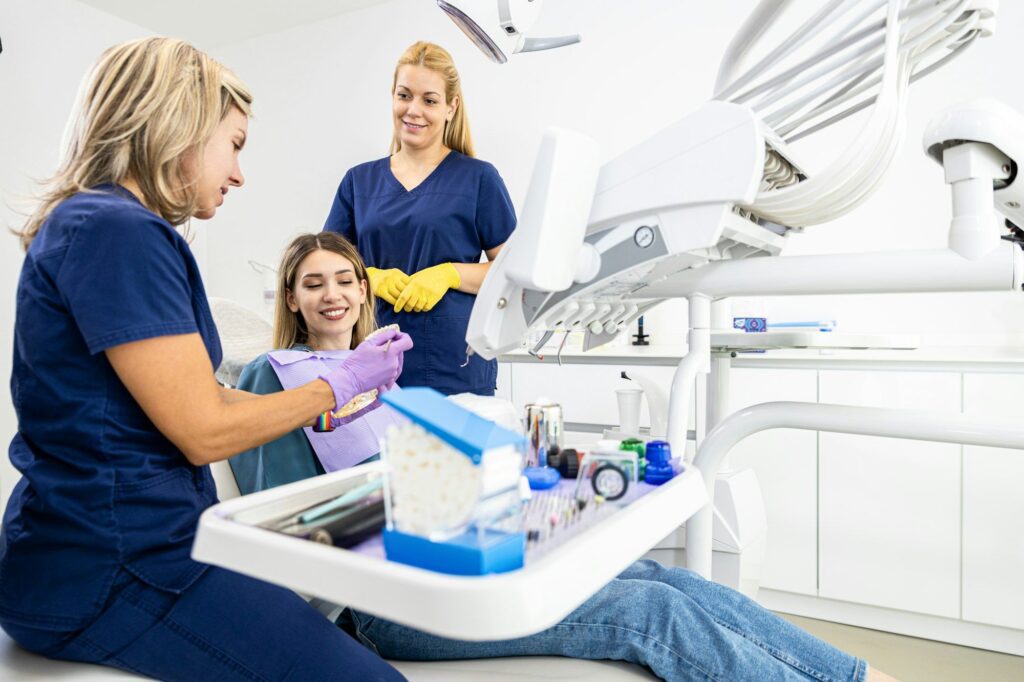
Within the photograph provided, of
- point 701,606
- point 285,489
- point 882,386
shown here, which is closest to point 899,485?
point 882,386

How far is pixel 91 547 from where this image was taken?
0.76 meters

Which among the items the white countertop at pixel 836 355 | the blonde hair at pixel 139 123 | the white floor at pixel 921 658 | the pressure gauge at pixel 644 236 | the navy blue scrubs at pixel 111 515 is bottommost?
the white floor at pixel 921 658

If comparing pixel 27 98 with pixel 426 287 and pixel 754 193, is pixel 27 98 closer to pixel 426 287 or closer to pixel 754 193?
pixel 426 287

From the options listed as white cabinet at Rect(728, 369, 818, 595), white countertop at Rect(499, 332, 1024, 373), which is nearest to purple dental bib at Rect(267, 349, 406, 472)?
white countertop at Rect(499, 332, 1024, 373)

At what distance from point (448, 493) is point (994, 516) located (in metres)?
2.06

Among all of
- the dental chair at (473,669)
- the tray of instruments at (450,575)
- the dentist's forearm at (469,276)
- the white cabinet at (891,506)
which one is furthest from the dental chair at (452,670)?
the white cabinet at (891,506)

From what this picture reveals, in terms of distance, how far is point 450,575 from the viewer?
18.5 inches

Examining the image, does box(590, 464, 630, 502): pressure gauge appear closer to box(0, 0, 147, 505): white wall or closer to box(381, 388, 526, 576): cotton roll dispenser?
box(381, 388, 526, 576): cotton roll dispenser

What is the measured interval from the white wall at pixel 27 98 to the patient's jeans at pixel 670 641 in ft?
9.18

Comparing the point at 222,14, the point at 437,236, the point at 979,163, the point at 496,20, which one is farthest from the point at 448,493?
the point at 222,14

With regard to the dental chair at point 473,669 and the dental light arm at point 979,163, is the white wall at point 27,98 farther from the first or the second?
the dental light arm at point 979,163

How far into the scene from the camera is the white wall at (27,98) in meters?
3.14

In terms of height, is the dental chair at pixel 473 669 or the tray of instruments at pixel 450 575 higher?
the tray of instruments at pixel 450 575

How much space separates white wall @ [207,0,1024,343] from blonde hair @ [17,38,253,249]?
7.17ft
